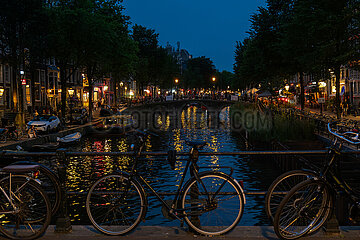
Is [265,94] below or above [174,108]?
above

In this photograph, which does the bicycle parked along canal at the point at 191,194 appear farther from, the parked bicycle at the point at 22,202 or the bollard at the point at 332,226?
the bollard at the point at 332,226

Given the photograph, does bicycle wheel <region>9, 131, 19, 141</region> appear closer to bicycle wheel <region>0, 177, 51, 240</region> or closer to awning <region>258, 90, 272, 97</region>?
bicycle wheel <region>0, 177, 51, 240</region>

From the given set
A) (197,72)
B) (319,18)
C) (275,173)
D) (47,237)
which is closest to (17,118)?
(275,173)

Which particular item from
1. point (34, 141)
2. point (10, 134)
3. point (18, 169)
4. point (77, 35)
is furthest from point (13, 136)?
point (18, 169)

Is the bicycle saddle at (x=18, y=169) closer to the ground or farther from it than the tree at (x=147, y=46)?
closer to the ground

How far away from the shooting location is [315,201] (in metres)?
5.88

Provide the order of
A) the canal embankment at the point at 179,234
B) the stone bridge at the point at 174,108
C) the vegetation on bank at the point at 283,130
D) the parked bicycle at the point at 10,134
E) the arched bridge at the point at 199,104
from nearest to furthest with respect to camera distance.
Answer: the canal embankment at the point at 179,234, the parked bicycle at the point at 10,134, the vegetation on bank at the point at 283,130, the stone bridge at the point at 174,108, the arched bridge at the point at 199,104

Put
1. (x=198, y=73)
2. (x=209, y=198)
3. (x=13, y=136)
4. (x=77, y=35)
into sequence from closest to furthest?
(x=209, y=198), (x=13, y=136), (x=77, y=35), (x=198, y=73)

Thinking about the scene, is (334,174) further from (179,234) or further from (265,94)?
(265,94)

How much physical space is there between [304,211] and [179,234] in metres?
1.71

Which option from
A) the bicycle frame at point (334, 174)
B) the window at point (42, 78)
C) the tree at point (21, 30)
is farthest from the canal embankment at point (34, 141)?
the window at point (42, 78)

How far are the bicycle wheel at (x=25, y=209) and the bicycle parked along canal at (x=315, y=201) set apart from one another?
3.05 m

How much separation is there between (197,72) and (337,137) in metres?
175

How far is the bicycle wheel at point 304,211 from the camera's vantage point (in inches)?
227
